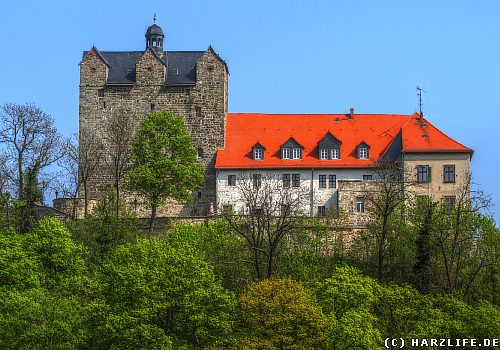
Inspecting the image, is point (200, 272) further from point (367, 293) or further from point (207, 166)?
point (207, 166)

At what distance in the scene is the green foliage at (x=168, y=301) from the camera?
65000 mm

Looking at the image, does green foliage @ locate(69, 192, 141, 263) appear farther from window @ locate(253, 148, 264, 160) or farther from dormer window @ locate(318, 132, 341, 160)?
dormer window @ locate(318, 132, 341, 160)

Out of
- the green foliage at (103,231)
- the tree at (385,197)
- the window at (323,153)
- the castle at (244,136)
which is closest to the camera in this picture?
the tree at (385,197)

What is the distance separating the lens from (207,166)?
289 feet

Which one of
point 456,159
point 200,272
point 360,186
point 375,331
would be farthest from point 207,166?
point 375,331

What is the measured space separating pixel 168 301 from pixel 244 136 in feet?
84.1

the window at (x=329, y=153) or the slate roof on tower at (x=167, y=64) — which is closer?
the window at (x=329, y=153)

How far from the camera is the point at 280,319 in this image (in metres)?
64.6

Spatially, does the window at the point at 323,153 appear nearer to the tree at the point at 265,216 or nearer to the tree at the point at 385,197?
the tree at the point at 265,216

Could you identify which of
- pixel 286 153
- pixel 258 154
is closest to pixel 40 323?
pixel 258 154

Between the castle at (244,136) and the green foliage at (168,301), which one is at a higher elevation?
the castle at (244,136)

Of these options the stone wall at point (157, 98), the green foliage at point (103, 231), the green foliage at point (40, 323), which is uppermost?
the stone wall at point (157, 98)

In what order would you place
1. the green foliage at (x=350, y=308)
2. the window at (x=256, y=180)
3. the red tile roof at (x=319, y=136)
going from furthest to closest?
the window at (x=256, y=180) < the red tile roof at (x=319, y=136) < the green foliage at (x=350, y=308)

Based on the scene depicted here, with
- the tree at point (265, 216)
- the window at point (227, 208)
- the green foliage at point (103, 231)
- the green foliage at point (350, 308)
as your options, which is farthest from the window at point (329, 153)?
the green foliage at point (350, 308)
